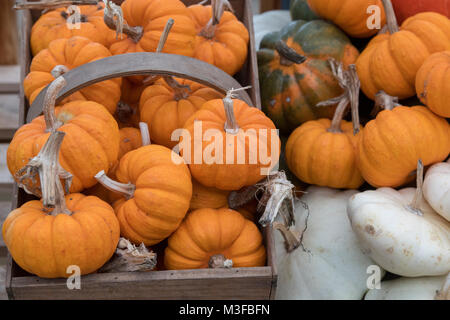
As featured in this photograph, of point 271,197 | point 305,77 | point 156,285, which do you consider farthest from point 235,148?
point 305,77

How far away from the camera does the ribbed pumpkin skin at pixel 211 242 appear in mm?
1147

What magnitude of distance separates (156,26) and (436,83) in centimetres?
76

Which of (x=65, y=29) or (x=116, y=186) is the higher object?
(x=65, y=29)

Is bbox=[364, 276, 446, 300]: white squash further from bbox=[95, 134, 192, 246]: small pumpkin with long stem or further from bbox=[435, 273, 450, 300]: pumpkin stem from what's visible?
bbox=[95, 134, 192, 246]: small pumpkin with long stem

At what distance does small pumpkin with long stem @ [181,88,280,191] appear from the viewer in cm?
115

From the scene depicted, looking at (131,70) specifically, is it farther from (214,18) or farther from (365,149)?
(365,149)

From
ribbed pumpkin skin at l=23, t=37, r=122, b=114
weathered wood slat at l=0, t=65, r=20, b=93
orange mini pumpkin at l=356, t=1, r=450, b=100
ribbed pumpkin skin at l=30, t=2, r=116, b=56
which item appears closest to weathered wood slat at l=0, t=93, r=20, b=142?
weathered wood slat at l=0, t=65, r=20, b=93

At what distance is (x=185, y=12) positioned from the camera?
147cm

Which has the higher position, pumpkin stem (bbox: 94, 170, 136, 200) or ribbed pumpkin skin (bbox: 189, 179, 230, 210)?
pumpkin stem (bbox: 94, 170, 136, 200)

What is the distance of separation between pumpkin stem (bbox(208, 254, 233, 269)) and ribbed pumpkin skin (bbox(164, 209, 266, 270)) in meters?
0.02

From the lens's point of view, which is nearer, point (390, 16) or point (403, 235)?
point (403, 235)

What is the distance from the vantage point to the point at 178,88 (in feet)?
4.37
